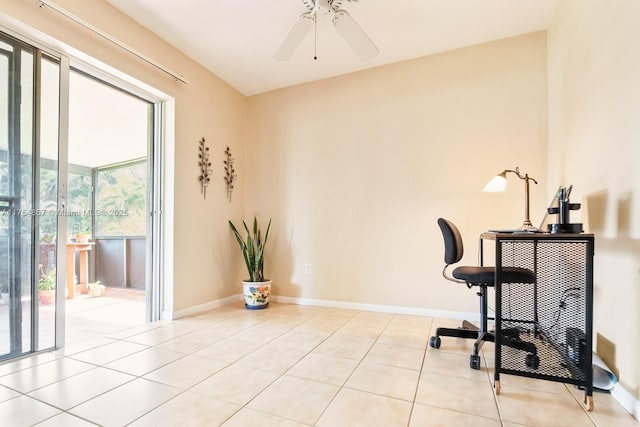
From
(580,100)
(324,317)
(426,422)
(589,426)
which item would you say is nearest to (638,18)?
(580,100)

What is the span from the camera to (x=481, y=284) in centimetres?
195

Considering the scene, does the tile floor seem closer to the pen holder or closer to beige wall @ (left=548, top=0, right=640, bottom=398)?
beige wall @ (left=548, top=0, right=640, bottom=398)

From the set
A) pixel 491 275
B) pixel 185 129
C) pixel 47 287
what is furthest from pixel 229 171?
pixel 491 275

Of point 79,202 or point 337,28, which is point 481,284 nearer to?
point 337,28

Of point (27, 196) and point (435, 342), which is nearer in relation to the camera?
point (27, 196)

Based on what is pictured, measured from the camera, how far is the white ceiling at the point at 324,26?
2.34 m

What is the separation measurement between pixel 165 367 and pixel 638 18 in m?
2.97

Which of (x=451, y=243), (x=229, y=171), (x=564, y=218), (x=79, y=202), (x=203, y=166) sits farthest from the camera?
(x=229, y=171)

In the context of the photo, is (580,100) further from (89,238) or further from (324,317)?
(89,238)

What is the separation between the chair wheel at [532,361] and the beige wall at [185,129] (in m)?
2.74

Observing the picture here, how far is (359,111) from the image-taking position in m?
3.30

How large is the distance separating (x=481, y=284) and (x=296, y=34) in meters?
2.02

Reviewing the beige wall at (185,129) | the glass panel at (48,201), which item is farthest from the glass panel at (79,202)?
the beige wall at (185,129)

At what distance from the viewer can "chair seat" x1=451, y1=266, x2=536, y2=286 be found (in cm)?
173
